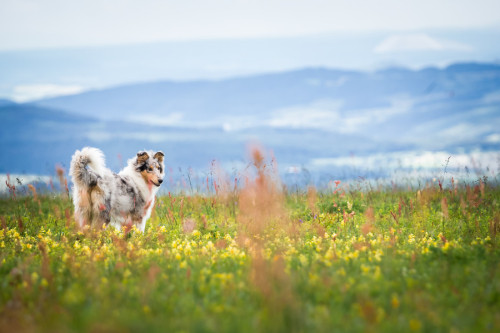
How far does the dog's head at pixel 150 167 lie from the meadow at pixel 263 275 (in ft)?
3.81

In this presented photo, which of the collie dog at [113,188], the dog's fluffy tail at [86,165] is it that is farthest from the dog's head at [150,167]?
the dog's fluffy tail at [86,165]

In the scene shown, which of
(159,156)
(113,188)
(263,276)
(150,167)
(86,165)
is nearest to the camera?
(263,276)

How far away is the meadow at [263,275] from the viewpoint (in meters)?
5.04

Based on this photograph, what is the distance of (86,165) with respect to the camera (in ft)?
31.0

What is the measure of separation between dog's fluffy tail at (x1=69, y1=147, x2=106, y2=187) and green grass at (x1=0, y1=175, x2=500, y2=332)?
1.06 metres

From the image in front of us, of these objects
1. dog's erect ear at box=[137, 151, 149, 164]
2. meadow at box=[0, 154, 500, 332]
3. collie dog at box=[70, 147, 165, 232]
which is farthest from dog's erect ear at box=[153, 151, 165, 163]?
meadow at box=[0, 154, 500, 332]

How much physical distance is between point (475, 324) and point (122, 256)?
5.39 m

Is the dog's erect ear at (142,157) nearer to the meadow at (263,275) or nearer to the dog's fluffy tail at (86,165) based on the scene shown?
the dog's fluffy tail at (86,165)

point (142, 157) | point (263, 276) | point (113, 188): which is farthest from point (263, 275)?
point (142, 157)

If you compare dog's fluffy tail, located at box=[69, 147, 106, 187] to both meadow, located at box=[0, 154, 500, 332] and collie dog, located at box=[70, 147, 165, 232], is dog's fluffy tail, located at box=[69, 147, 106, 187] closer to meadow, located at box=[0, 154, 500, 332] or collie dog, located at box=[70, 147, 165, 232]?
collie dog, located at box=[70, 147, 165, 232]

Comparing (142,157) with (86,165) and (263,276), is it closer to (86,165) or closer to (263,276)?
(86,165)

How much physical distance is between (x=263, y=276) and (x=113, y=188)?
5200mm

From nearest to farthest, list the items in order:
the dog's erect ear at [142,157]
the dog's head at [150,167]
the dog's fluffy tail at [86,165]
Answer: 1. the dog's fluffy tail at [86,165]
2. the dog's head at [150,167]
3. the dog's erect ear at [142,157]

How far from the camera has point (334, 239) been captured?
29.0 ft
